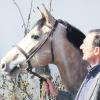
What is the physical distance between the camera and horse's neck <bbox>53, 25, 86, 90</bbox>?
6.19m

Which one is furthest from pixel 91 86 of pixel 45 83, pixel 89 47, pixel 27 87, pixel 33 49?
pixel 27 87

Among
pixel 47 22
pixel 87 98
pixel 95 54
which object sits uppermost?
pixel 47 22

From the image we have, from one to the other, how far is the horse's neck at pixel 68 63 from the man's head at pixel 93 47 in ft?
5.46

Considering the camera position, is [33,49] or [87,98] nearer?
[87,98]

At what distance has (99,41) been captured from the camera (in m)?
4.40

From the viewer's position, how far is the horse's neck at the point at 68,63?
619cm

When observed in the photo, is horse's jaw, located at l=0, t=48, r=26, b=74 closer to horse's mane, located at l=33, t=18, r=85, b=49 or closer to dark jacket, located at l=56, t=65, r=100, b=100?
horse's mane, located at l=33, t=18, r=85, b=49

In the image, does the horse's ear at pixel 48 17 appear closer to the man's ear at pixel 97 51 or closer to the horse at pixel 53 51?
the horse at pixel 53 51

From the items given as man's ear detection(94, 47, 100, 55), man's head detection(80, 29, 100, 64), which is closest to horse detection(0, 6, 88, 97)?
man's head detection(80, 29, 100, 64)

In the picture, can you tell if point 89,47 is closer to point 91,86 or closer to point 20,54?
point 91,86

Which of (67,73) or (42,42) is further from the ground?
(42,42)

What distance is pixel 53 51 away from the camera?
640cm

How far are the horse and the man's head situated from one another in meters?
1.68

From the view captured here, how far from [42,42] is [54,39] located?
183mm
